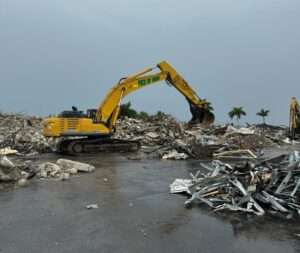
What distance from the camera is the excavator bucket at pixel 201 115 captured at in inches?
894

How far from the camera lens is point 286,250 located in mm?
5070

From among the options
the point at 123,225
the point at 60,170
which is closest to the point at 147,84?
the point at 60,170

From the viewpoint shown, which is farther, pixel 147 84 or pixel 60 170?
pixel 147 84

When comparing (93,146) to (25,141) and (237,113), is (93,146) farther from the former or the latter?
(237,113)

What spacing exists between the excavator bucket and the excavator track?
17.4ft

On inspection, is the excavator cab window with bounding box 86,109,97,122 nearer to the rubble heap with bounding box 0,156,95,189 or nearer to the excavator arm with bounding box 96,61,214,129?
the excavator arm with bounding box 96,61,214,129

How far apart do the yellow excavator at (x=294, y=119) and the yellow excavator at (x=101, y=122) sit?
1285cm

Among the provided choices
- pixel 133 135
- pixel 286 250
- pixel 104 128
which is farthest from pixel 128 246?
pixel 133 135

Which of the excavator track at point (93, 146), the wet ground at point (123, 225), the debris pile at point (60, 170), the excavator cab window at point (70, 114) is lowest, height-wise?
the wet ground at point (123, 225)

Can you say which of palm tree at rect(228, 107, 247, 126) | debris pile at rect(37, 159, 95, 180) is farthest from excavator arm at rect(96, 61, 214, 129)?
palm tree at rect(228, 107, 247, 126)

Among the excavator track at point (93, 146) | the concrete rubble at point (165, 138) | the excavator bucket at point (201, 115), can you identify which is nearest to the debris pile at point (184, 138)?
the concrete rubble at point (165, 138)

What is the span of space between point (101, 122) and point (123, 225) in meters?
12.7

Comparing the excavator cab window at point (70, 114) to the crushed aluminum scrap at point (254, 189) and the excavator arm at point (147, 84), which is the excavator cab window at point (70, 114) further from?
the crushed aluminum scrap at point (254, 189)

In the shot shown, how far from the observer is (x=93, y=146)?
60.7 feet
